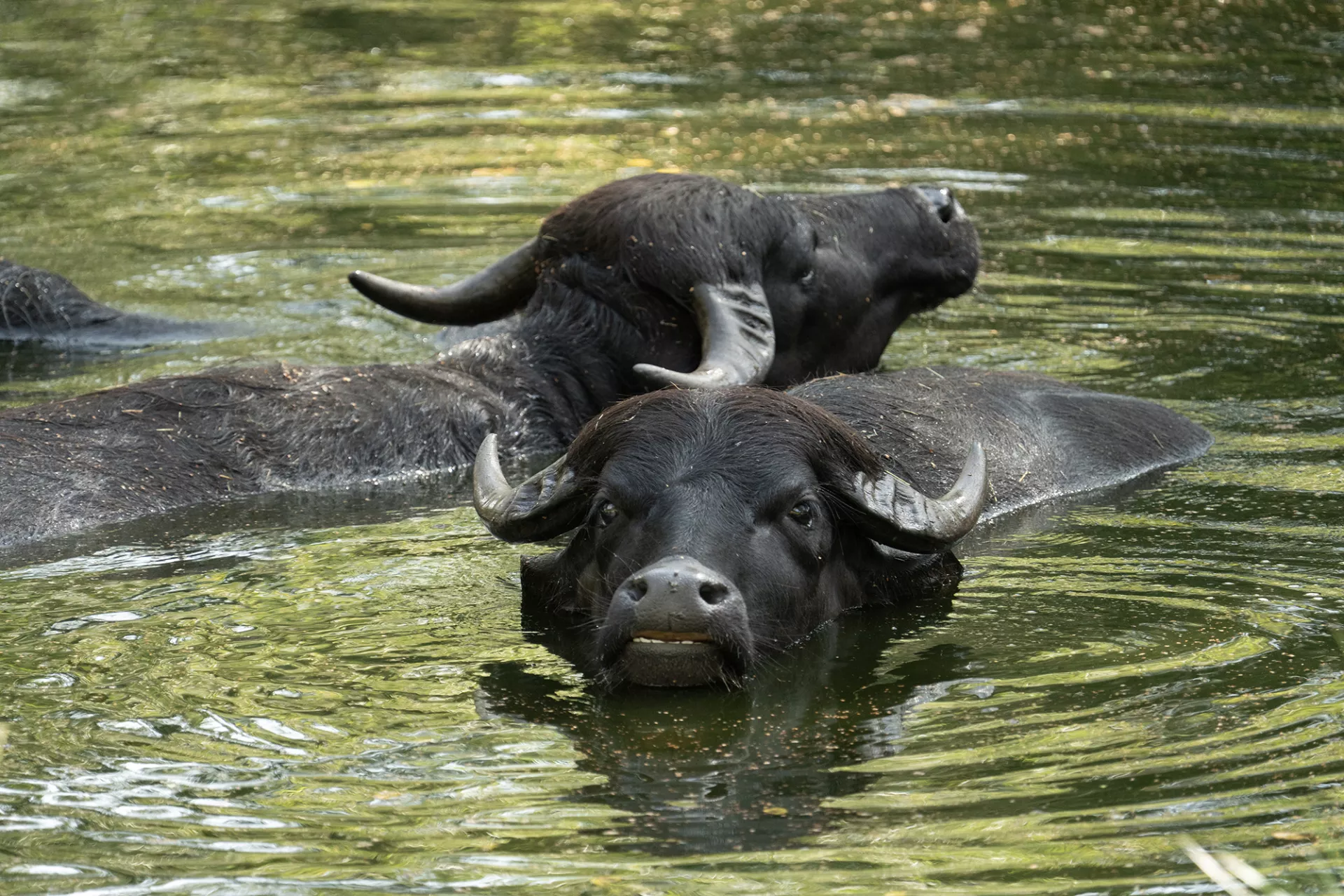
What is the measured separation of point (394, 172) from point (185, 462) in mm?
9452

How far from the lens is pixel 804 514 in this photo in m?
7.74

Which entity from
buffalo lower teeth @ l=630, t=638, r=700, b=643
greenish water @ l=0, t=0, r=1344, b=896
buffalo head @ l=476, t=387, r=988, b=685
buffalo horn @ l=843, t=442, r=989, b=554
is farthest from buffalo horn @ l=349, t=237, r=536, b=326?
buffalo lower teeth @ l=630, t=638, r=700, b=643

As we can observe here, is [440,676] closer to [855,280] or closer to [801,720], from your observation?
[801,720]

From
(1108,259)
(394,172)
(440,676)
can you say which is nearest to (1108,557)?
(440,676)

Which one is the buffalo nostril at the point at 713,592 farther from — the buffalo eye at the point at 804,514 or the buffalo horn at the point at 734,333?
the buffalo horn at the point at 734,333

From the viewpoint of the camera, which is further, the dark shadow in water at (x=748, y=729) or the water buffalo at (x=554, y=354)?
the water buffalo at (x=554, y=354)

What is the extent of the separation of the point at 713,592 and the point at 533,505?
1.43 m

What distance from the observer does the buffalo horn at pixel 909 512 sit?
26.0 feet

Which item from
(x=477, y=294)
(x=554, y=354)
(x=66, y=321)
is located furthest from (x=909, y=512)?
(x=66, y=321)

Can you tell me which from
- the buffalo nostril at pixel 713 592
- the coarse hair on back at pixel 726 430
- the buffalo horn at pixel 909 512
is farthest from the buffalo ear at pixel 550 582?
the buffalo nostril at pixel 713 592

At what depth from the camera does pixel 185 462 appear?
33.3ft

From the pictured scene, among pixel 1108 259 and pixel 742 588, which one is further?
pixel 1108 259

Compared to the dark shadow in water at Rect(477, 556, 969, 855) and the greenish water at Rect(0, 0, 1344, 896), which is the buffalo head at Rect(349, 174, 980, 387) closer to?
the greenish water at Rect(0, 0, 1344, 896)

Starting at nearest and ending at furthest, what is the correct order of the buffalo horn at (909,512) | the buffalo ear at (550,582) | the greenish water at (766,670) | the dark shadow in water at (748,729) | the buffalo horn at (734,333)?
the greenish water at (766,670) < the dark shadow in water at (748,729) < the buffalo horn at (909,512) < the buffalo ear at (550,582) < the buffalo horn at (734,333)
